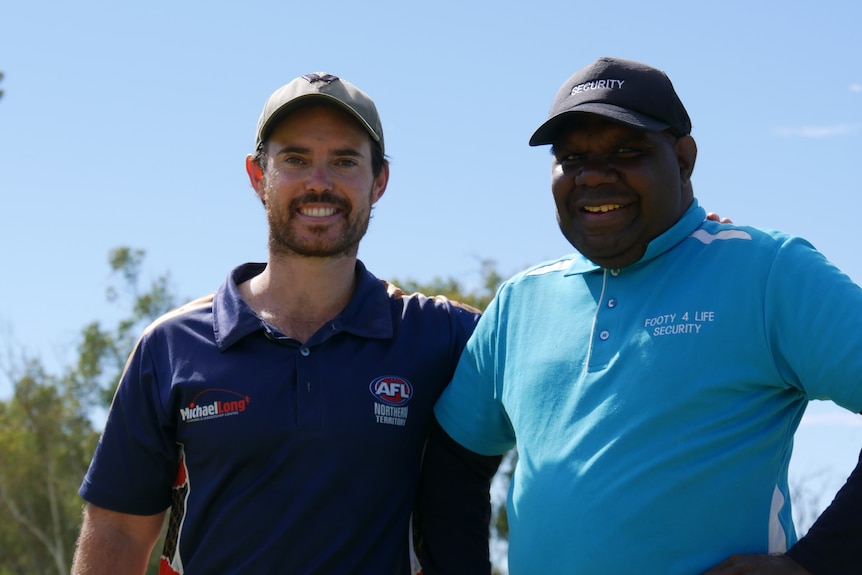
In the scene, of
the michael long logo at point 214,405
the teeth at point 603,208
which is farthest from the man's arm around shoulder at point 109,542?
the teeth at point 603,208

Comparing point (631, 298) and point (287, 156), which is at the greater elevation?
point (287, 156)

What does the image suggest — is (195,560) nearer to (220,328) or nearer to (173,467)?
(173,467)

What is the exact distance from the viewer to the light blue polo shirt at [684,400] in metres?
3.42

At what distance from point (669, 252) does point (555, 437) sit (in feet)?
2.43

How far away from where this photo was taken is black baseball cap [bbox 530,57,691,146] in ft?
12.2

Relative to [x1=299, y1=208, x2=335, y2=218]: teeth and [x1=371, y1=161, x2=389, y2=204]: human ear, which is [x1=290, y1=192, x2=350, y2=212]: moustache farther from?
[x1=371, y1=161, x2=389, y2=204]: human ear

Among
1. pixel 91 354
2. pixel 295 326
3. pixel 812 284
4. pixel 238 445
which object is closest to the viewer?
pixel 812 284

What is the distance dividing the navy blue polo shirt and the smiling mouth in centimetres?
37

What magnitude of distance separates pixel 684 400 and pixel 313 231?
1809 millimetres

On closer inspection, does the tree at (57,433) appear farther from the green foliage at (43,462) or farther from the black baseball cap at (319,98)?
the black baseball cap at (319,98)

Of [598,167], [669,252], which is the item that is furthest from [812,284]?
[598,167]

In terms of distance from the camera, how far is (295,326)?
4.62 metres

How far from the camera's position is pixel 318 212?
4.65 m

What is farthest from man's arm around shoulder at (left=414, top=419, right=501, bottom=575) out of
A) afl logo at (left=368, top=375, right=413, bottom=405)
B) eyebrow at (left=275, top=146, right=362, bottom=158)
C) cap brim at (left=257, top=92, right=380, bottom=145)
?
cap brim at (left=257, top=92, right=380, bottom=145)
